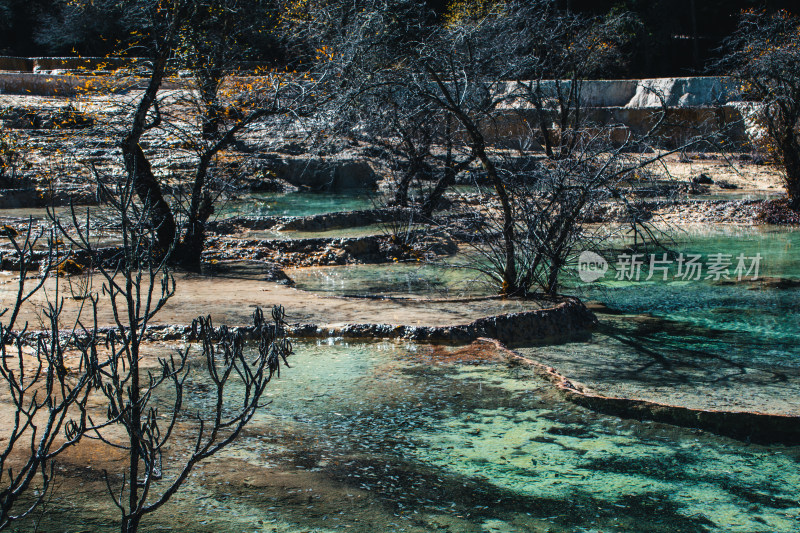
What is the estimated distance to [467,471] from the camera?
3.96 m

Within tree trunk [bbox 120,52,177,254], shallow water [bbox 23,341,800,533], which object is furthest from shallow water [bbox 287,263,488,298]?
shallow water [bbox 23,341,800,533]

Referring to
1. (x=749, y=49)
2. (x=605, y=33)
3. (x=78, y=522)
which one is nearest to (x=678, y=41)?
(x=605, y=33)

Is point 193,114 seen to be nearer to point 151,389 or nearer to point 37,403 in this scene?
point 37,403

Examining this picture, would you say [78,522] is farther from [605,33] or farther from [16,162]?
[605,33]

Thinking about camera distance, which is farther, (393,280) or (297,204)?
(297,204)

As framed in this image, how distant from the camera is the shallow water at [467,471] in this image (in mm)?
3410

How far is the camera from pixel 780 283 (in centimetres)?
895

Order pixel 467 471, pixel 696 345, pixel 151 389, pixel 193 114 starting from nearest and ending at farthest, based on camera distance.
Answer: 1. pixel 151 389
2. pixel 467 471
3. pixel 696 345
4. pixel 193 114

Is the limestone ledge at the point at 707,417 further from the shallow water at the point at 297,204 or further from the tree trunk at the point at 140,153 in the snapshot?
the shallow water at the point at 297,204

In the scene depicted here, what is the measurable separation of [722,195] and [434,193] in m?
7.50

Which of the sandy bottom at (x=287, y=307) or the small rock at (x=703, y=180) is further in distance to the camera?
the small rock at (x=703, y=180)

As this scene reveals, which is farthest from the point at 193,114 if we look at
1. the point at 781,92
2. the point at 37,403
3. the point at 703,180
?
the point at 703,180

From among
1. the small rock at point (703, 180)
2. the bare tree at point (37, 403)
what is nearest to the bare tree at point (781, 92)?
the small rock at point (703, 180)

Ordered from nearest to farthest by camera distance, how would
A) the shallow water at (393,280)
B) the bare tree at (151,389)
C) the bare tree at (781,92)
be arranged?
the bare tree at (151,389) < the shallow water at (393,280) < the bare tree at (781,92)
